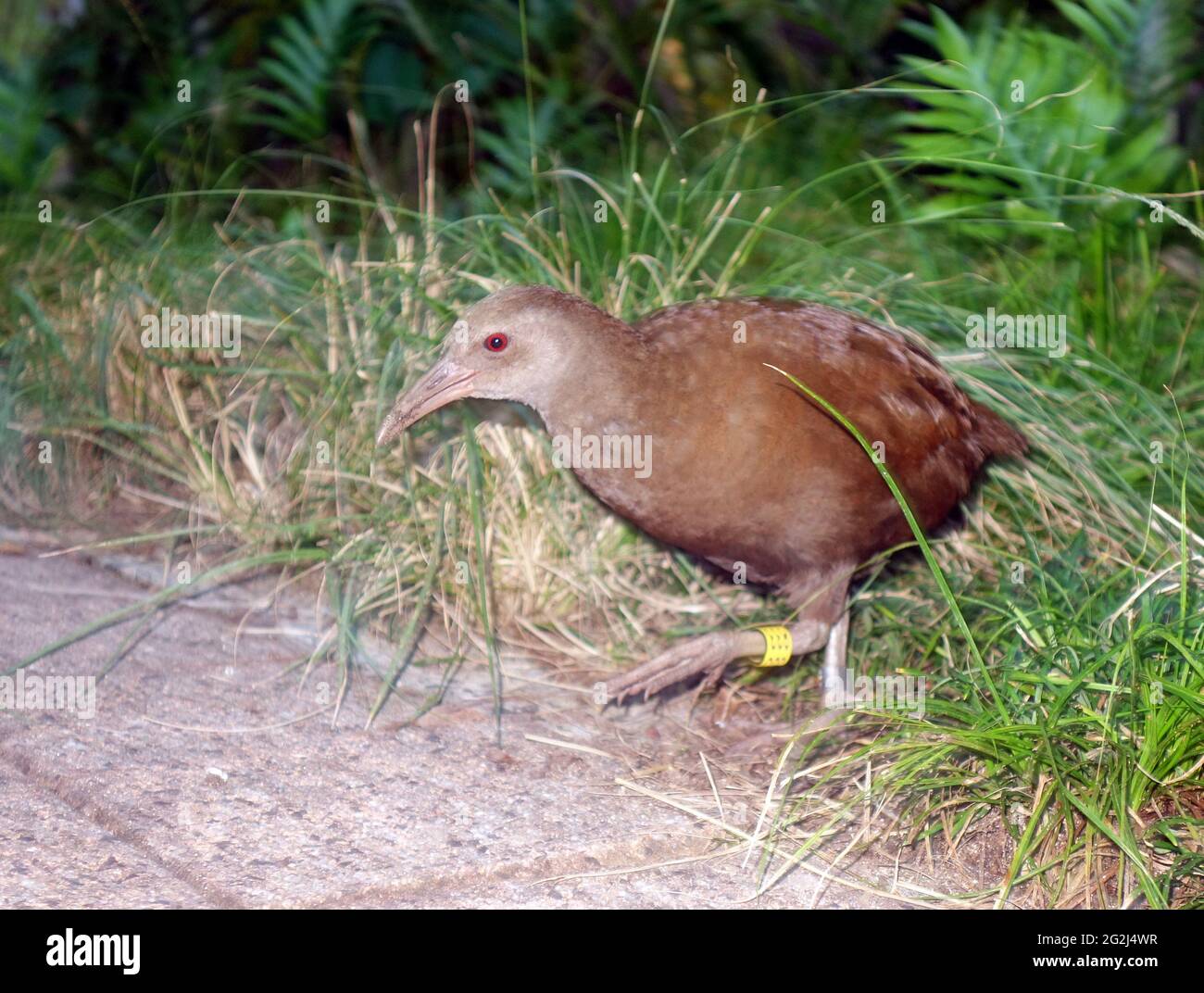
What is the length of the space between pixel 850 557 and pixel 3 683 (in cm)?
222

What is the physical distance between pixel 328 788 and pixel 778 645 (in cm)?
127

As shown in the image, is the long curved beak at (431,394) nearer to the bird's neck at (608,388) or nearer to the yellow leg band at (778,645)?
the bird's neck at (608,388)

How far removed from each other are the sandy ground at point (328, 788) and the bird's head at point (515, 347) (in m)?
0.80

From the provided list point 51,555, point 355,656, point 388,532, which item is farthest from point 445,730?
point 51,555

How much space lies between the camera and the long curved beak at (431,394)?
3.71 metres

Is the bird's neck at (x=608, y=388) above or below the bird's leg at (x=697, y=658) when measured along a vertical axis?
above

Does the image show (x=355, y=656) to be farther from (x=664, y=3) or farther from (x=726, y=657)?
(x=664, y=3)

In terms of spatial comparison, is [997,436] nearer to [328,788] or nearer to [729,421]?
[729,421]

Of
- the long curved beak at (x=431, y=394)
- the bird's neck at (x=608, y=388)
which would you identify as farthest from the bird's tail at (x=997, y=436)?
the long curved beak at (x=431, y=394)
